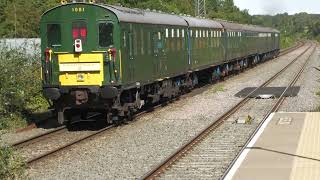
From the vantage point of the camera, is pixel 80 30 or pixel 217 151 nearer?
pixel 217 151

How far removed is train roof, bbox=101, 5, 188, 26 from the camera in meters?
15.9

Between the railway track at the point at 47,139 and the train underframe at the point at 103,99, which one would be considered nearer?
the railway track at the point at 47,139

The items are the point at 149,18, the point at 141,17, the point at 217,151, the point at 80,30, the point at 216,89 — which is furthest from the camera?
the point at 216,89

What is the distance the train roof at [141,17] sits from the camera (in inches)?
625

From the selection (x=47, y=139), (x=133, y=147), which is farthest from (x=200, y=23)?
(x=133, y=147)

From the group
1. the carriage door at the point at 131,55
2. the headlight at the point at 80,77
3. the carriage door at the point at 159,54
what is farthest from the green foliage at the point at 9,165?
the carriage door at the point at 159,54

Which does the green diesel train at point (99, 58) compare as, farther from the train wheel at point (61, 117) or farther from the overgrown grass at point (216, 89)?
the overgrown grass at point (216, 89)

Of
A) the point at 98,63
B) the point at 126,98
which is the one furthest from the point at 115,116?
the point at 98,63

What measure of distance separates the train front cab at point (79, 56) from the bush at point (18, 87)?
175cm

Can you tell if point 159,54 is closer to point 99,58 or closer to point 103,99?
point 103,99

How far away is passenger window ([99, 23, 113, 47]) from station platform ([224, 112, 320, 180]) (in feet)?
14.9

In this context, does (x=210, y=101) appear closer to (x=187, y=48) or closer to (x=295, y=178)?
(x=187, y=48)

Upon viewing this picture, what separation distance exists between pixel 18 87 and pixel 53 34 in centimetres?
342

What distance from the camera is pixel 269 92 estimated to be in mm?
25047
